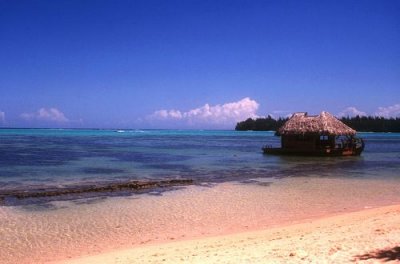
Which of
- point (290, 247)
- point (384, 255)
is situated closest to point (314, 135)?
point (290, 247)

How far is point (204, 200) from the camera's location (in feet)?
44.2

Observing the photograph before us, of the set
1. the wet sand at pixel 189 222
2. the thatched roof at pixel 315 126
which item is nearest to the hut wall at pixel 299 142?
the thatched roof at pixel 315 126

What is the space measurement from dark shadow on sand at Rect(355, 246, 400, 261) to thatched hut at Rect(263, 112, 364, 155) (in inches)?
1044

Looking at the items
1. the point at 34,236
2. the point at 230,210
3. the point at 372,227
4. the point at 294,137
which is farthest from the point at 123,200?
the point at 294,137

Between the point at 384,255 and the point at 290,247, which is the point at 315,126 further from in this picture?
the point at 384,255

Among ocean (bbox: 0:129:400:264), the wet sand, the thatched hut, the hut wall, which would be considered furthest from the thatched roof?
the wet sand

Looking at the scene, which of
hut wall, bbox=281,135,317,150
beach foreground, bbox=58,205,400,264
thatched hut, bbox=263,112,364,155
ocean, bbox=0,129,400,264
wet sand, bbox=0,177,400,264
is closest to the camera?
beach foreground, bbox=58,205,400,264

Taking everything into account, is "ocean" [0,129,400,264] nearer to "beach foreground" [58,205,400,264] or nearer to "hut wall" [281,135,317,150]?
"beach foreground" [58,205,400,264]

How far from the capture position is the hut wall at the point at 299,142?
33.3 m

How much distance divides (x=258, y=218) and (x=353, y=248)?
431 centimetres

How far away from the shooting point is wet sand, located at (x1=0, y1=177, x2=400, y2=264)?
7484 mm

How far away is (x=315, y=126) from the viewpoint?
107 feet

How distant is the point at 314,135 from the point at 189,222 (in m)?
24.4

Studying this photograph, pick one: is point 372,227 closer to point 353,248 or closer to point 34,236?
point 353,248
